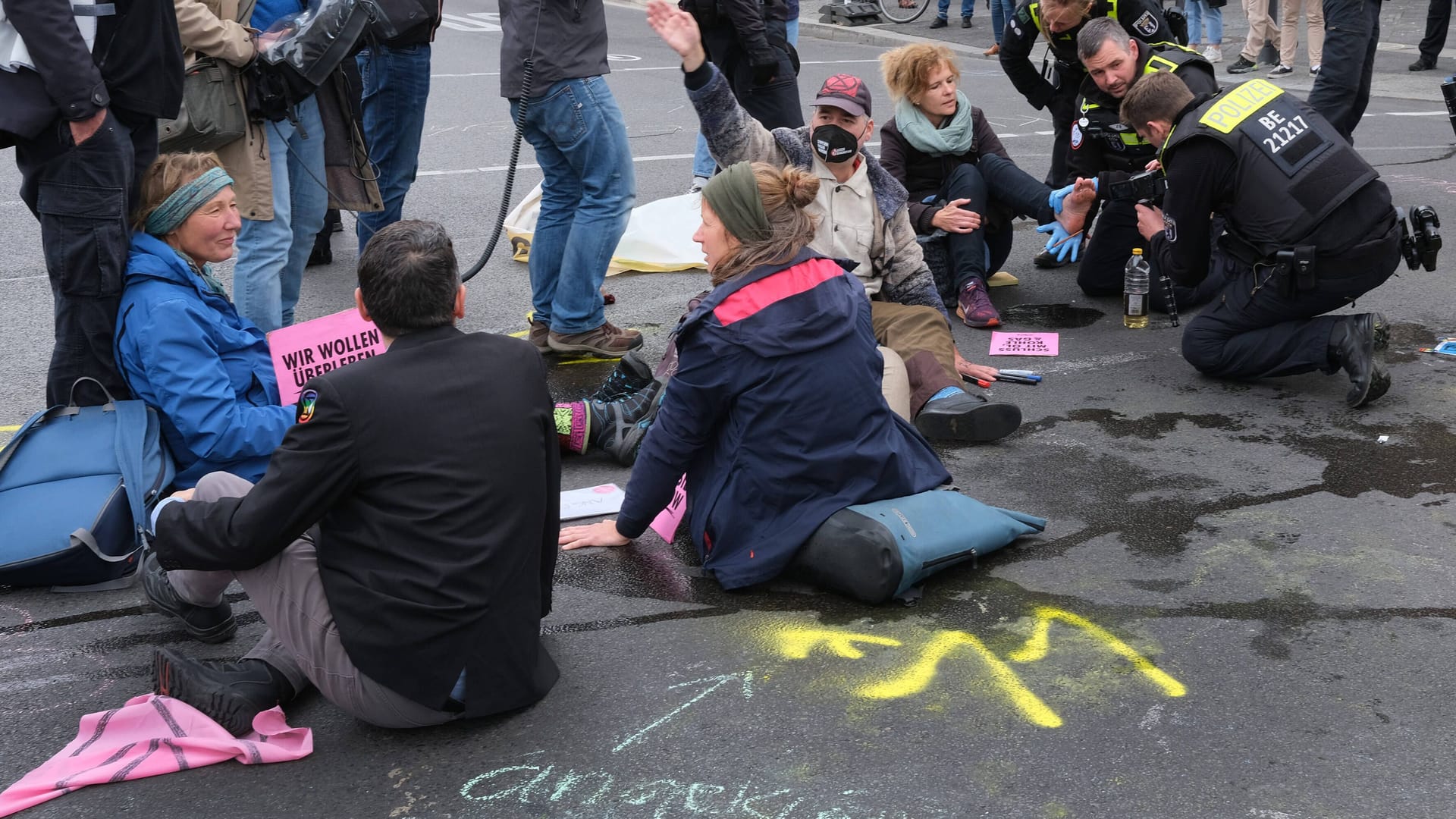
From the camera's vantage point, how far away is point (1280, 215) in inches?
195

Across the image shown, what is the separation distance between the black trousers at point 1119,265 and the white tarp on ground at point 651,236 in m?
1.91

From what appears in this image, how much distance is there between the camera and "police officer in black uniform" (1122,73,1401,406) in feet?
16.0

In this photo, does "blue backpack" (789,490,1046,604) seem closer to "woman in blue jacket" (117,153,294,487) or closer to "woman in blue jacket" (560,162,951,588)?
"woman in blue jacket" (560,162,951,588)

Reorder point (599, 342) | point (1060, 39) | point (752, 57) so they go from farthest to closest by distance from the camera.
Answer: point (752, 57), point (1060, 39), point (599, 342)

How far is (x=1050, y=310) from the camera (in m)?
6.36

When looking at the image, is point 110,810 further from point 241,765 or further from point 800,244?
point 800,244

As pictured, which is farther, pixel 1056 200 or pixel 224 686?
pixel 1056 200

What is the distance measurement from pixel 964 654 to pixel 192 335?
2.29 meters

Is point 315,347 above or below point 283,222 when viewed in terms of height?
below

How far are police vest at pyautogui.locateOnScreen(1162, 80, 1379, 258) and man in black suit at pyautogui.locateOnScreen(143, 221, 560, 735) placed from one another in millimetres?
3014

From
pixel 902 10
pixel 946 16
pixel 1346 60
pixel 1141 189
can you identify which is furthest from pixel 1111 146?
pixel 902 10

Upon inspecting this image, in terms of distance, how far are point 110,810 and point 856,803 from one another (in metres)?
1.51

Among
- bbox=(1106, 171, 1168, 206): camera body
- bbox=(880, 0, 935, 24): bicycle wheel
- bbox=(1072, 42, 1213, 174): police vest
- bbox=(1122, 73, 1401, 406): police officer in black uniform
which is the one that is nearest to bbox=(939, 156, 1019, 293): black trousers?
bbox=(1106, 171, 1168, 206): camera body

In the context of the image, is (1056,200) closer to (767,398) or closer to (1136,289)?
(1136,289)
